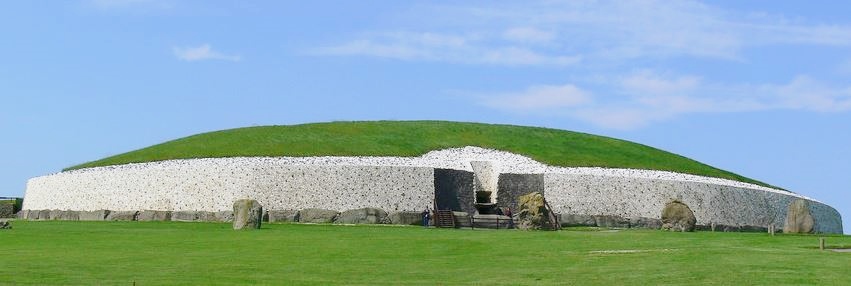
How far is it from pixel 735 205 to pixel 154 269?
42259 millimetres

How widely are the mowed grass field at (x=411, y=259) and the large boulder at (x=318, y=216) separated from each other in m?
12.7

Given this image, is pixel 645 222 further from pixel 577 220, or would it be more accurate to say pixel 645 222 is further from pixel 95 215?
pixel 95 215

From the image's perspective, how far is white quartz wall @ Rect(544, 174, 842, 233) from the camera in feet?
189

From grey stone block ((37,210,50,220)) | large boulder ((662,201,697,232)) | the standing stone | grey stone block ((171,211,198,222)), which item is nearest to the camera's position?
the standing stone

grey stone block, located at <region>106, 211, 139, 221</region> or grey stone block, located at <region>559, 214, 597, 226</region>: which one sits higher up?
grey stone block, located at <region>559, 214, 597, 226</region>

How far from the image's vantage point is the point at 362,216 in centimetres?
5241

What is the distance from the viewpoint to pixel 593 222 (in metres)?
56.5

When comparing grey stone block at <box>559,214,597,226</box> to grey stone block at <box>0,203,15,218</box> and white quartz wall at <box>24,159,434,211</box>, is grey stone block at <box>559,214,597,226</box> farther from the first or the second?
grey stone block at <box>0,203,15,218</box>

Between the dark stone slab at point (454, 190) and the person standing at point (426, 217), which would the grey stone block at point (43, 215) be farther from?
the dark stone slab at point (454, 190)

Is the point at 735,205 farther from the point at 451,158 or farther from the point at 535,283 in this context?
the point at 535,283

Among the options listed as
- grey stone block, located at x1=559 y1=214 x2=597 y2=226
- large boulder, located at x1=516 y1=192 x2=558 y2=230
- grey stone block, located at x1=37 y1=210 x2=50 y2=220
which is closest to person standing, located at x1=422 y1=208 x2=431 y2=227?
large boulder, located at x1=516 y1=192 x2=558 y2=230

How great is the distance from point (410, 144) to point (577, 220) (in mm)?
11658

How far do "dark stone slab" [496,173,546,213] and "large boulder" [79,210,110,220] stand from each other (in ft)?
66.7

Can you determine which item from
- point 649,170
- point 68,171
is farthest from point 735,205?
point 68,171
